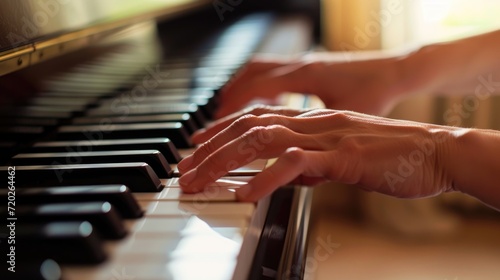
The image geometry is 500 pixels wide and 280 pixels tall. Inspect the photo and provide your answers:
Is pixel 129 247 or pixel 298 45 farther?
pixel 298 45

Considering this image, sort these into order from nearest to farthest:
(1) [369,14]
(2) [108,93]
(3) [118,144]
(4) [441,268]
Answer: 1. (3) [118,144]
2. (2) [108,93]
3. (4) [441,268]
4. (1) [369,14]

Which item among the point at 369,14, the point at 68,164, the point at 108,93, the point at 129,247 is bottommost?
the point at 129,247

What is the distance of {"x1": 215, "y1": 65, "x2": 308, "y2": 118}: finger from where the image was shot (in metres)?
1.08

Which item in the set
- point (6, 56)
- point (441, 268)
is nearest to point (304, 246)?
point (6, 56)

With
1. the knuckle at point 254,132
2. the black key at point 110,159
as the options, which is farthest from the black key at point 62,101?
the knuckle at point 254,132

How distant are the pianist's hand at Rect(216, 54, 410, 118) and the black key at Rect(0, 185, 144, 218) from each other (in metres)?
0.49

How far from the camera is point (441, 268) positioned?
200 centimetres

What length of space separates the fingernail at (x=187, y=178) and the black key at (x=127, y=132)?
181 millimetres

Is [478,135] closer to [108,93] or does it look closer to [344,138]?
[344,138]

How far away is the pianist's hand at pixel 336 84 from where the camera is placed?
1075 mm

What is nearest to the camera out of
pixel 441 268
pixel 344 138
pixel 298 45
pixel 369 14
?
pixel 344 138

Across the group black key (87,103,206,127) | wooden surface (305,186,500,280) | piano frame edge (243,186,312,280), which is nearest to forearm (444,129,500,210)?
piano frame edge (243,186,312,280)

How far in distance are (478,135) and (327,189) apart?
75.4 inches

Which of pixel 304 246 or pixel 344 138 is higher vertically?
pixel 344 138
